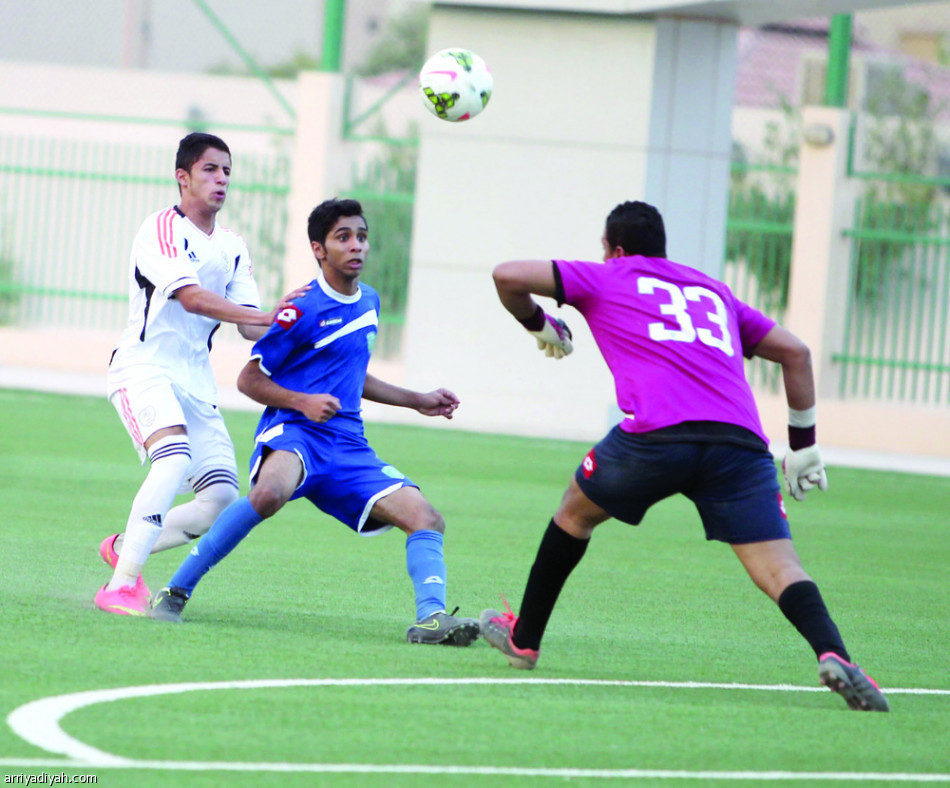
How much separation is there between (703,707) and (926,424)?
14586mm

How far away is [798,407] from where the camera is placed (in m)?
6.07

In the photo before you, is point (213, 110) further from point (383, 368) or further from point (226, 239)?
point (226, 239)

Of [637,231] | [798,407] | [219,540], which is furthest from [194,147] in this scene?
[798,407]

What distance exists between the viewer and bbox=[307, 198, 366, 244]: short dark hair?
6902 millimetres

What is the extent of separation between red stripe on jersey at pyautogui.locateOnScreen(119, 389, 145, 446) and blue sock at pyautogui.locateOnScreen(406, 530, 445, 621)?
124 cm

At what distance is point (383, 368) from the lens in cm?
2117

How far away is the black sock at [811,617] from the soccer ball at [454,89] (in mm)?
4841

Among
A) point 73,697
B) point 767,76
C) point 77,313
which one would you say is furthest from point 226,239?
point 767,76

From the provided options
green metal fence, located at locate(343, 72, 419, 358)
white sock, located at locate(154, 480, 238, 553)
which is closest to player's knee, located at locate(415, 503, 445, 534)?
white sock, located at locate(154, 480, 238, 553)

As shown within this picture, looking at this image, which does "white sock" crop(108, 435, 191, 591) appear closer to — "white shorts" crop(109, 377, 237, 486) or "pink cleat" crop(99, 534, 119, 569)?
"white shorts" crop(109, 377, 237, 486)

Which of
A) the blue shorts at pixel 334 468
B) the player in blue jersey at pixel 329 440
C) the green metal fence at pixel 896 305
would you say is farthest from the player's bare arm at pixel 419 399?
the green metal fence at pixel 896 305

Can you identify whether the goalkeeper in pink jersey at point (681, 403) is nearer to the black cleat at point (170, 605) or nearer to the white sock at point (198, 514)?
the black cleat at point (170, 605)

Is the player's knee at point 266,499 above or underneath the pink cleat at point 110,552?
above

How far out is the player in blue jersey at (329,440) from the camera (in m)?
6.72
